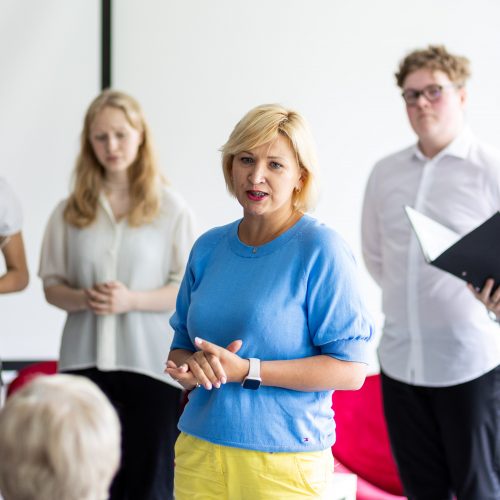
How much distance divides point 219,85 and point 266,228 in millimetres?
2421

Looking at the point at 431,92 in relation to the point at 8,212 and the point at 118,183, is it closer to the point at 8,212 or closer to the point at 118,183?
the point at 118,183

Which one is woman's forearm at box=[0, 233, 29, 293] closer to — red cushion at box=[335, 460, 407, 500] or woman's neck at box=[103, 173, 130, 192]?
woman's neck at box=[103, 173, 130, 192]

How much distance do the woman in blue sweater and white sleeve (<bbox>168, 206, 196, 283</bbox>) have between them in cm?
106

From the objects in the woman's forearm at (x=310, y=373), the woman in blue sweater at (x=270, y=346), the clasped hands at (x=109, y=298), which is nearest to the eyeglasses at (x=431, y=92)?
the woman in blue sweater at (x=270, y=346)

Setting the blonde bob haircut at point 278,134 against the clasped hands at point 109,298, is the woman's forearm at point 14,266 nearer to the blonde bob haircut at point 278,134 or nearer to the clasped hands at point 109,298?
the clasped hands at point 109,298

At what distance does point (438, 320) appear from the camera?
293 centimetres

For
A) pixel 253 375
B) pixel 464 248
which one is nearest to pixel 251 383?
pixel 253 375

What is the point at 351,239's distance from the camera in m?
4.36

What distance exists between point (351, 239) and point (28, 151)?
164 cm

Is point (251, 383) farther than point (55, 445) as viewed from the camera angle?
Yes

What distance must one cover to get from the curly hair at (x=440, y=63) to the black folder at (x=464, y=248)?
569 mm

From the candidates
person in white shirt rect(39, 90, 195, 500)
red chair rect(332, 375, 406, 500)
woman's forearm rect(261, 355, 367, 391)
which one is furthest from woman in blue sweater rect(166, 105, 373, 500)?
red chair rect(332, 375, 406, 500)

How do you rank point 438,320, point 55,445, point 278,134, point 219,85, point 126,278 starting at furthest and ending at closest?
point 219,85 → point 126,278 → point 438,320 → point 278,134 → point 55,445

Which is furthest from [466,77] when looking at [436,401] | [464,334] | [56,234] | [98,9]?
[98,9]
